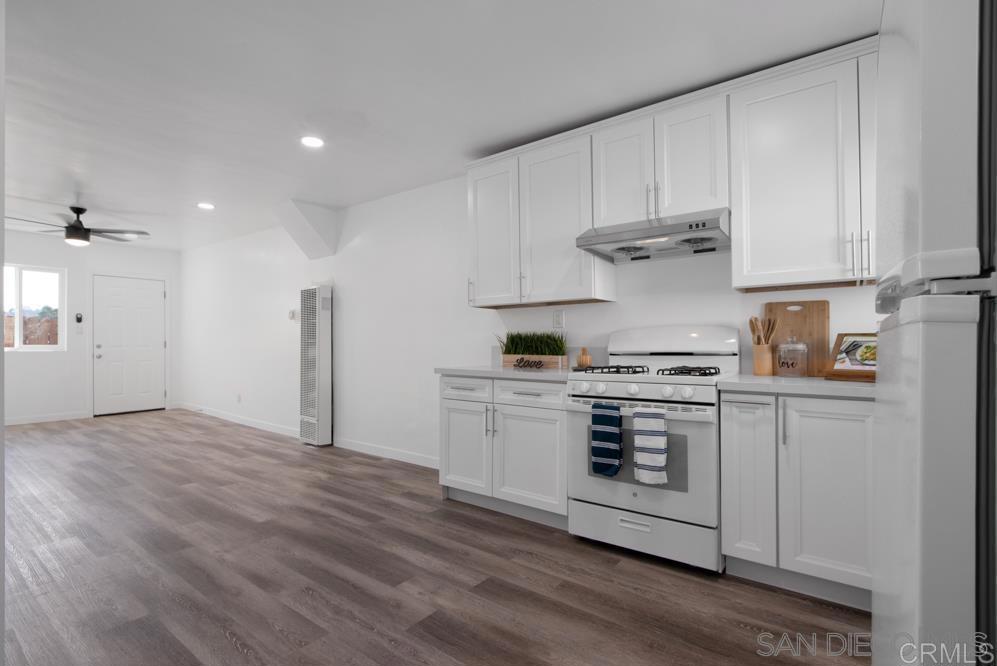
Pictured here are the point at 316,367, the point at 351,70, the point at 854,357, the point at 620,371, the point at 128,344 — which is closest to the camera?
the point at 854,357

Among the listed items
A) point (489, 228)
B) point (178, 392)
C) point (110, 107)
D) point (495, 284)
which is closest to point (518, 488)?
point (495, 284)

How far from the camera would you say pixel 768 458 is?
2213 mm

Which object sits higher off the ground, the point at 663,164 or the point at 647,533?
the point at 663,164

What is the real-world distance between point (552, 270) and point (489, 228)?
25.3 inches

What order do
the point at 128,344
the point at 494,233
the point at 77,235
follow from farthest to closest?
the point at 128,344 → the point at 77,235 → the point at 494,233

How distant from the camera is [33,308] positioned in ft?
21.7

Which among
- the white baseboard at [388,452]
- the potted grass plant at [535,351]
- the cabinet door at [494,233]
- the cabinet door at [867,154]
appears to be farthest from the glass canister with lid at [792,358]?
the white baseboard at [388,452]

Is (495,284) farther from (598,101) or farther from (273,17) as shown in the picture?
(273,17)

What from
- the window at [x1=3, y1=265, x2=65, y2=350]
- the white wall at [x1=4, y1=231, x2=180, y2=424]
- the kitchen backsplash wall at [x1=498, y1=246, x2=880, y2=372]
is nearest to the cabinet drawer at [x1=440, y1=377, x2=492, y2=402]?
the kitchen backsplash wall at [x1=498, y1=246, x2=880, y2=372]

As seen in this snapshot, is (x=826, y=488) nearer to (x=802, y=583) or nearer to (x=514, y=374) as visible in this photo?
(x=802, y=583)

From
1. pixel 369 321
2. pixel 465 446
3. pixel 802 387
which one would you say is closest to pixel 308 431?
pixel 369 321

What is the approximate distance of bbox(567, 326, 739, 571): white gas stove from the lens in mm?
2348

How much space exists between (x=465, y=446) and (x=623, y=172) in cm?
207

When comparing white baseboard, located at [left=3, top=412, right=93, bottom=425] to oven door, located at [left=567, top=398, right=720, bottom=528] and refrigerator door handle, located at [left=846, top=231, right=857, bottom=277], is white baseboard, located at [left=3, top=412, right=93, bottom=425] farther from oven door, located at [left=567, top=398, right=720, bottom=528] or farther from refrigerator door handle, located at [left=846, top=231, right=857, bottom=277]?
refrigerator door handle, located at [left=846, top=231, right=857, bottom=277]
